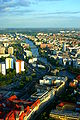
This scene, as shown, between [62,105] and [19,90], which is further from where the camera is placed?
[19,90]

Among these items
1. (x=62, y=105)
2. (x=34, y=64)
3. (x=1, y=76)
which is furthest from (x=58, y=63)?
(x=62, y=105)

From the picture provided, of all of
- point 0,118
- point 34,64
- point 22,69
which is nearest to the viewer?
point 0,118

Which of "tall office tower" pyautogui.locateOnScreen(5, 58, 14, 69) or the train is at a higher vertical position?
"tall office tower" pyautogui.locateOnScreen(5, 58, 14, 69)

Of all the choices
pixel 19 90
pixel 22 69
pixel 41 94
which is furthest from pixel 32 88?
pixel 22 69

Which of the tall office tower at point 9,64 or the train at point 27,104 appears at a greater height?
the tall office tower at point 9,64

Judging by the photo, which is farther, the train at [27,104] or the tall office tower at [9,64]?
the tall office tower at [9,64]

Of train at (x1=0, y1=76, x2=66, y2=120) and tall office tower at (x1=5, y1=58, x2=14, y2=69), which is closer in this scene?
train at (x1=0, y1=76, x2=66, y2=120)

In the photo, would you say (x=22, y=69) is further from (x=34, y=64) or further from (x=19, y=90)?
(x=19, y=90)

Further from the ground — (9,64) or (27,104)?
(9,64)

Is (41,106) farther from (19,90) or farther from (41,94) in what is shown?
(19,90)

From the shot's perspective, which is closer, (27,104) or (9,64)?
(27,104)

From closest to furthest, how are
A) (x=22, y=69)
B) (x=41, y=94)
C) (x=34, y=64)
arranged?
(x=41, y=94), (x=22, y=69), (x=34, y=64)
